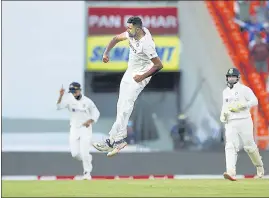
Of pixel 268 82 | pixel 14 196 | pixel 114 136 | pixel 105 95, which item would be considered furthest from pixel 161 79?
pixel 14 196

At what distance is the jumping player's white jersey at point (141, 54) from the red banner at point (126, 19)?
11.8 metres

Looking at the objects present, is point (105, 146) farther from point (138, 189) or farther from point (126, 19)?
point (126, 19)

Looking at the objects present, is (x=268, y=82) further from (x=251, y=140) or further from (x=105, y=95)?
(x=251, y=140)

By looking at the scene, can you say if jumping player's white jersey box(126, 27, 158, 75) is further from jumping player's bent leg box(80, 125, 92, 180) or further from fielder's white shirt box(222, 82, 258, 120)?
jumping player's bent leg box(80, 125, 92, 180)

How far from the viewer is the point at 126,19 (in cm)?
2558

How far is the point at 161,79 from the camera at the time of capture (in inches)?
1018

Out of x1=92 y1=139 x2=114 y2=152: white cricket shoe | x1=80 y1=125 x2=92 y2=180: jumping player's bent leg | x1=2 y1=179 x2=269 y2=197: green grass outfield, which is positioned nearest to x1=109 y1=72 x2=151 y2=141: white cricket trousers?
x1=92 y1=139 x2=114 y2=152: white cricket shoe

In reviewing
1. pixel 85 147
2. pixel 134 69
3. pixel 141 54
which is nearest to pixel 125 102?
pixel 134 69

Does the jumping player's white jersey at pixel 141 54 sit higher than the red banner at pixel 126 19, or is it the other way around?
the red banner at pixel 126 19

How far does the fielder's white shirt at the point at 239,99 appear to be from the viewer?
15273 mm

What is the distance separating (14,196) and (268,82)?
13.4 metres

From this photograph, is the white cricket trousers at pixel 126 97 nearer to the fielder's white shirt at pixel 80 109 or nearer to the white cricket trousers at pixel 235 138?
the white cricket trousers at pixel 235 138

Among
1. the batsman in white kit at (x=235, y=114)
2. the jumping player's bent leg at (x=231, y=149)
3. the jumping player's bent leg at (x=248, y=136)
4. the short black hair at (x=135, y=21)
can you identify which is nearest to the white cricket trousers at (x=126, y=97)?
the short black hair at (x=135, y=21)

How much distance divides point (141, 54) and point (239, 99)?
7.88 ft
